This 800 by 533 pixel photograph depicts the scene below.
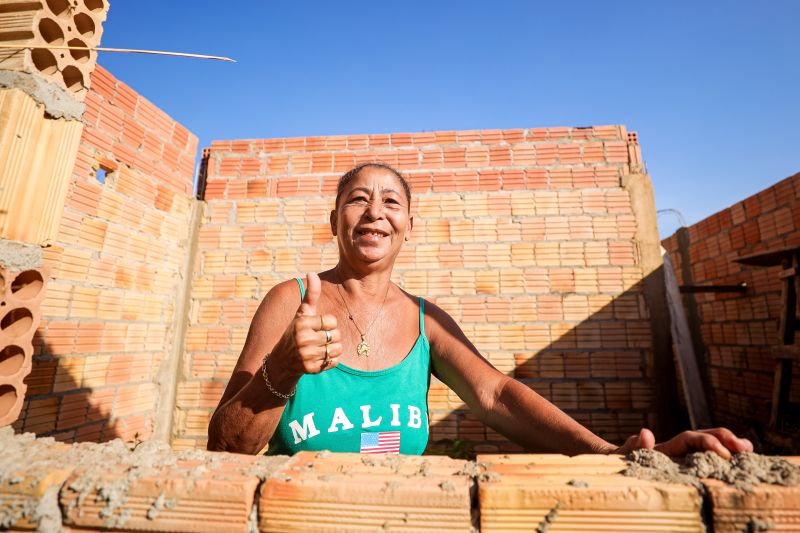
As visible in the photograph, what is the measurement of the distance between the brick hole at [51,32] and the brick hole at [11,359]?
1.18 meters

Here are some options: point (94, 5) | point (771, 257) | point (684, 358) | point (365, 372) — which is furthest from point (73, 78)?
point (771, 257)

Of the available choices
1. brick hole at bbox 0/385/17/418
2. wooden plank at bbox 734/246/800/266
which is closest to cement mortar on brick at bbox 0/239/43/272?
brick hole at bbox 0/385/17/418

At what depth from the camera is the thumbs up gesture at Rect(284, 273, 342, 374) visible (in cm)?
A: 105

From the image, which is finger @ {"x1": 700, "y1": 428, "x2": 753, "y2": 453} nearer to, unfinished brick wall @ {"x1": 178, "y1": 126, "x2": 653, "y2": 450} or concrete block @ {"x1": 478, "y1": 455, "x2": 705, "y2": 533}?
concrete block @ {"x1": 478, "y1": 455, "x2": 705, "y2": 533}

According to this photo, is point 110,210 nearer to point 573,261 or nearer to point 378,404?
point 378,404

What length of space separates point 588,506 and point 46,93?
2135 millimetres

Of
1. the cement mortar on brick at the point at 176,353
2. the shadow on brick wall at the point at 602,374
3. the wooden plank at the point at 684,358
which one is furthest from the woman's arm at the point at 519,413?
the cement mortar on brick at the point at 176,353

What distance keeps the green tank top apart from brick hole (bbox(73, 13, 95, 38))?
1.71 m

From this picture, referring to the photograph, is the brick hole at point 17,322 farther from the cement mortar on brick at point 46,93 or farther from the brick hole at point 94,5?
the brick hole at point 94,5

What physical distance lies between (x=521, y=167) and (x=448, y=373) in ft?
8.32

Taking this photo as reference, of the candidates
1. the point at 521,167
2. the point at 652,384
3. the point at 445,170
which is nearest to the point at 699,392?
the point at 652,384

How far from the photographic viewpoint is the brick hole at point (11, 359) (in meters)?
1.35

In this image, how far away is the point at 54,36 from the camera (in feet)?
4.98

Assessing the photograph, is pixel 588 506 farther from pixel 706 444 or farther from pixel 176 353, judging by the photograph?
pixel 176 353
